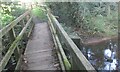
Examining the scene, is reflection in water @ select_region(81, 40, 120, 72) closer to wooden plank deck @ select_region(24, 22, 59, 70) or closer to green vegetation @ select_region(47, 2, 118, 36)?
green vegetation @ select_region(47, 2, 118, 36)

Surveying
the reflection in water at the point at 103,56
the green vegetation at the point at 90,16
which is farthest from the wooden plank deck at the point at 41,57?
the green vegetation at the point at 90,16

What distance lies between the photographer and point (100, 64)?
43.6 feet

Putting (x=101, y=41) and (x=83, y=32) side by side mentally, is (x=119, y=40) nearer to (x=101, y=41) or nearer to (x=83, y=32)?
(x=101, y=41)

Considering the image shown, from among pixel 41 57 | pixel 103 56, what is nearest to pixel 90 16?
pixel 103 56

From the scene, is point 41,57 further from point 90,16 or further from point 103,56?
point 90,16

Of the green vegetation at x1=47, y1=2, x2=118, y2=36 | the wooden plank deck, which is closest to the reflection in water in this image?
the green vegetation at x1=47, y1=2, x2=118, y2=36

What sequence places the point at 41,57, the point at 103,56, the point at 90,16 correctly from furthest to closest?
1. the point at 90,16
2. the point at 103,56
3. the point at 41,57

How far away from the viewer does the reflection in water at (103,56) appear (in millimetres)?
12888

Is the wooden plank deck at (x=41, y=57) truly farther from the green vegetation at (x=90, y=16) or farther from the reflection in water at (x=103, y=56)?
the green vegetation at (x=90, y=16)

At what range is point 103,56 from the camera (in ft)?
48.1

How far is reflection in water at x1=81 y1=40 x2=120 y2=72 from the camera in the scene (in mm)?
12888

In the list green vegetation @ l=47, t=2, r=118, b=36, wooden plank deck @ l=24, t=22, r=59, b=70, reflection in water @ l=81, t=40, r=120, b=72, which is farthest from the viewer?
green vegetation @ l=47, t=2, r=118, b=36

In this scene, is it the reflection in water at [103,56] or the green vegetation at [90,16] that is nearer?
the reflection in water at [103,56]

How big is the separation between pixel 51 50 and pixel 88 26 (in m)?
→ 12.0
